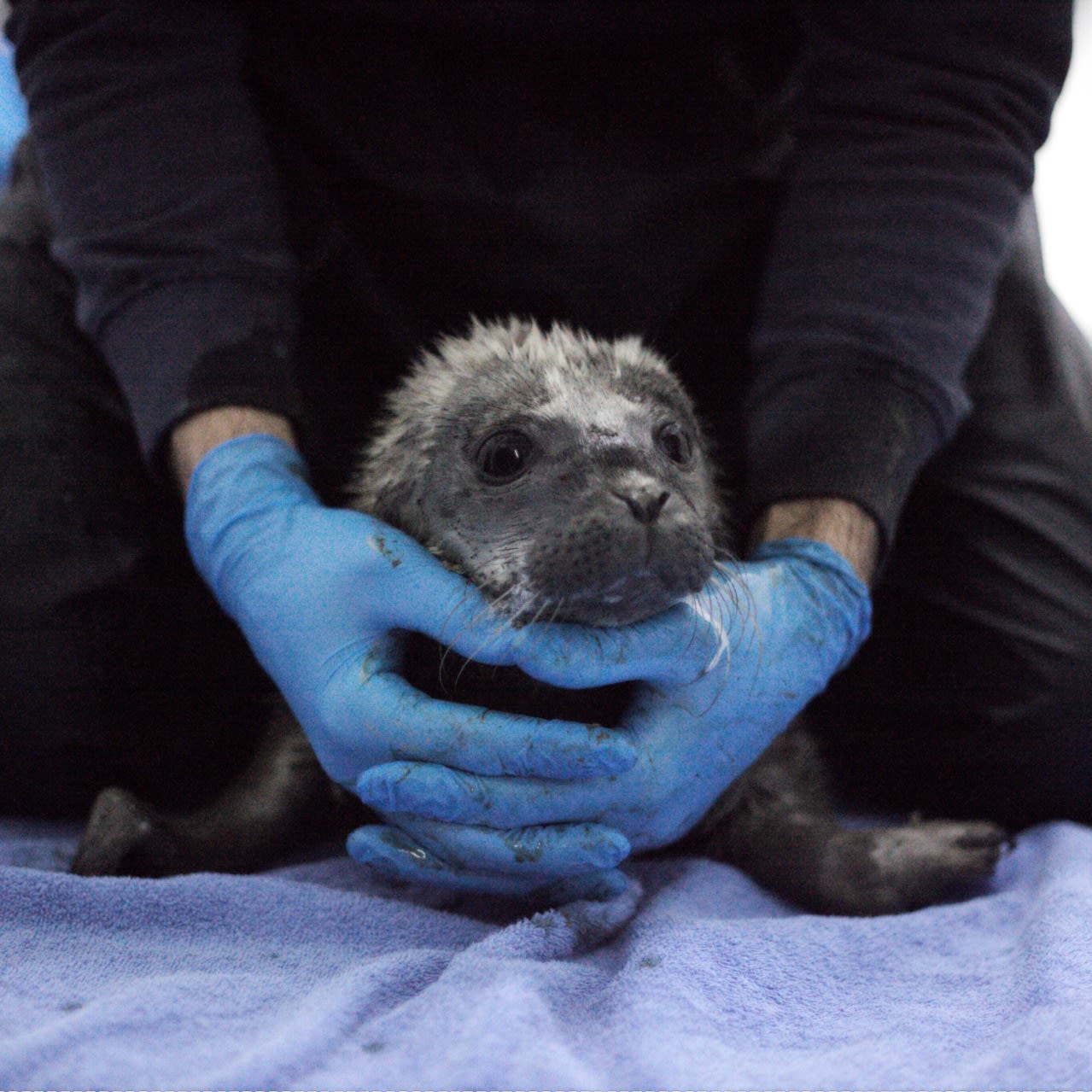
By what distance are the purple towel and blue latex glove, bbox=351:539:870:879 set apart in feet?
0.40

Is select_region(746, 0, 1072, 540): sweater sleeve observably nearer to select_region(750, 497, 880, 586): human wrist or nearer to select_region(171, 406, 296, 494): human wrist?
select_region(750, 497, 880, 586): human wrist

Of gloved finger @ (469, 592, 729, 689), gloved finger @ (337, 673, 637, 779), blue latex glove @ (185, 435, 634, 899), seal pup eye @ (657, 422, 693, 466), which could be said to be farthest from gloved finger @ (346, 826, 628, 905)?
seal pup eye @ (657, 422, 693, 466)

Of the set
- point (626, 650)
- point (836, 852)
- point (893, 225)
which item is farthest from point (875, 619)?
point (626, 650)

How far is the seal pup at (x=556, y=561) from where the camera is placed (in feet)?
4.27

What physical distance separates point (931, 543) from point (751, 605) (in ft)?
2.42

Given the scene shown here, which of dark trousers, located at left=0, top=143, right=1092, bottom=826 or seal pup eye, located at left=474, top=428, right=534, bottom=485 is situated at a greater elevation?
seal pup eye, located at left=474, top=428, right=534, bottom=485

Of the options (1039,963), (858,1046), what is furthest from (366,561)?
(1039,963)

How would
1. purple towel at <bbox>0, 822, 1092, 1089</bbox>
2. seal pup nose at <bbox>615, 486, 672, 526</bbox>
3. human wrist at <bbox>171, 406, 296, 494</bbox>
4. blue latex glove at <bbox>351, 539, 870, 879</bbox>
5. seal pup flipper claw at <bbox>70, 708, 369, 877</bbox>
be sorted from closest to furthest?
purple towel at <bbox>0, 822, 1092, 1089</bbox>, seal pup nose at <bbox>615, 486, 672, 526</bbox>, blue latex glove at <bbox>351, 539, 870, 879</bbox>, seal pup flipper claw at <bbox>70, 708, 369, 877</bbox>, human wrist at <bbox>171, 406, 296, 494</bbox>

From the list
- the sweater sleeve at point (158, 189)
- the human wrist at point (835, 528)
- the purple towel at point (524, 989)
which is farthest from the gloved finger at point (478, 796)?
the sweater sleeve at point (158, 189)

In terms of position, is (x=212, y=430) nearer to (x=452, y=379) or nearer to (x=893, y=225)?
(x=452, y=379)

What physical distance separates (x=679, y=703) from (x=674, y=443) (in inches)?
15.4

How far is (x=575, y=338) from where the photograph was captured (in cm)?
174

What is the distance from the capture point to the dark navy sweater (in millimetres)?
1834

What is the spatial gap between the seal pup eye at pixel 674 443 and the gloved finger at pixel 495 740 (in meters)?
0.44
